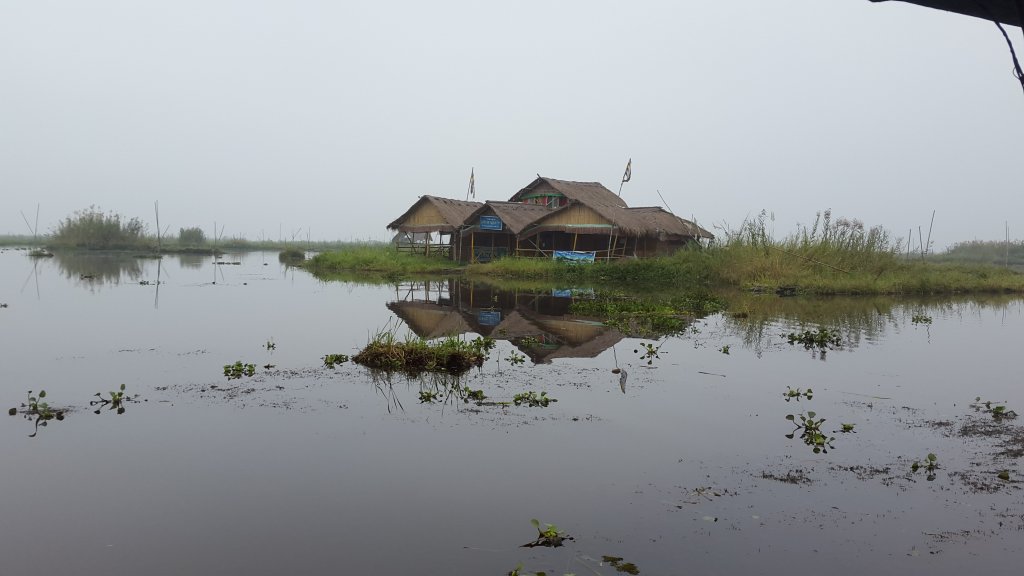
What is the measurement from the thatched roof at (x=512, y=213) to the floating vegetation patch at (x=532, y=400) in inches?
913

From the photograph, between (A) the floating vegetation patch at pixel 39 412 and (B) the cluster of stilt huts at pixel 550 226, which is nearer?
(A) the floating vegetation patch at pixel 39 412

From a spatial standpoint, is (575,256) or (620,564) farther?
(575,256)

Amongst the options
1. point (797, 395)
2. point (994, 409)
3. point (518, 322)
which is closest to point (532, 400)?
point (797, 395)

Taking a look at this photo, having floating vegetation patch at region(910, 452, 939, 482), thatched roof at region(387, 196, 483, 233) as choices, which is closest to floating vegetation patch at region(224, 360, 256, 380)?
floating vegetation patch at region(910, 452, 939, 482)

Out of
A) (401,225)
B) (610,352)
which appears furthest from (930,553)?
(401,225)

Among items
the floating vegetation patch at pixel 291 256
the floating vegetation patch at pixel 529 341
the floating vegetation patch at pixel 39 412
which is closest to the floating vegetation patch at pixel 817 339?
the floating vegetation patch at pixel 529 341

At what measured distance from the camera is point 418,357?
8852mm

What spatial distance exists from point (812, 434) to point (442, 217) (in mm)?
28192

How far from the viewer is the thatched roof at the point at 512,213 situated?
30.6 meters

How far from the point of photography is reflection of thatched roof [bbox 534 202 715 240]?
2912 cm

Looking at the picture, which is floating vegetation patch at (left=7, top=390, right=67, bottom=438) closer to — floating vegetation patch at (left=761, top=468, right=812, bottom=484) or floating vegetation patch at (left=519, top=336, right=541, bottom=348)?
floating vegetation patch at (left=519, top=336, right=541, bottom=348)

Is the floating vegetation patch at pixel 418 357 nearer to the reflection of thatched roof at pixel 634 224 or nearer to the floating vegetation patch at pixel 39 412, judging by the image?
the floating vegetation patch at pixel 39 412

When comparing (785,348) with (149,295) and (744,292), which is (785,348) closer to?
(744,292)

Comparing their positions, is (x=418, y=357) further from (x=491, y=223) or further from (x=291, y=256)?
(x=291, y=256)
